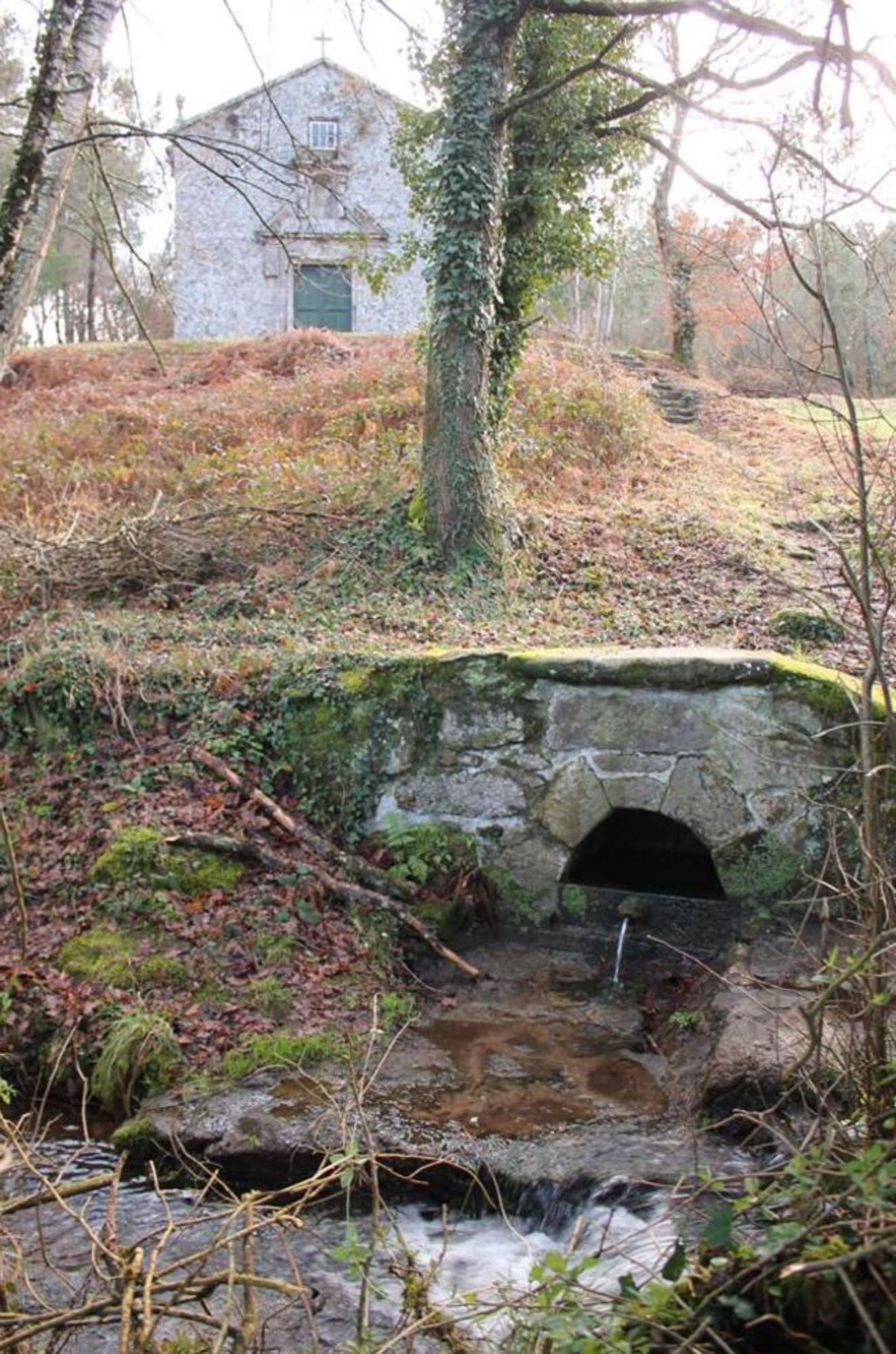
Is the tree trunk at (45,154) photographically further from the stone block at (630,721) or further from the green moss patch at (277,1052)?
the stone block at (630,721)

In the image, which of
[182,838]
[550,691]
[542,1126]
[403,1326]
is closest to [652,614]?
[550,691]

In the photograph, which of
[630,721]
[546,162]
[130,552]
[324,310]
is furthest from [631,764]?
[324,310]

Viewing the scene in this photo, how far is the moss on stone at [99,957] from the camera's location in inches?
249

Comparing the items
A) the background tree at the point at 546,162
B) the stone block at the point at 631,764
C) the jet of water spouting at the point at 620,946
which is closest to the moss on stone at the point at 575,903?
the jet of water spouting at the point at 620,946

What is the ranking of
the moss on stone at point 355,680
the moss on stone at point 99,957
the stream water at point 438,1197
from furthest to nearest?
the moss on stone at point 355,680 → the moss on stone at point 99,957 → the stream water at point 438,1197

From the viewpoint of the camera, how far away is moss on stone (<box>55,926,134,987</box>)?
6328 millimetres

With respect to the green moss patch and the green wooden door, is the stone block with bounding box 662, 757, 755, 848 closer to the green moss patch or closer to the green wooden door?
the green moss patch

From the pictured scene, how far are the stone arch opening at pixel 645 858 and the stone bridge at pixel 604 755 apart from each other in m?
0.04

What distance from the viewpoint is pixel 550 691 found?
303 inches

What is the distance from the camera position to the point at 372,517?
448 inches

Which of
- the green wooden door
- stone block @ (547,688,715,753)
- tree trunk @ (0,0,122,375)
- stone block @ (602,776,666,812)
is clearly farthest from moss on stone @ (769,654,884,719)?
the green wooden door

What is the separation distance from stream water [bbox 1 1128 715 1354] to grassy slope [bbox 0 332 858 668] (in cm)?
443

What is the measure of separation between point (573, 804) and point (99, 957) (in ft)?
A: 9.92

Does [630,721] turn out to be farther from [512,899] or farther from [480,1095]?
[480,1095]
